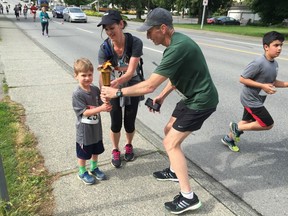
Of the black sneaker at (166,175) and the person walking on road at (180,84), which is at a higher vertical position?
the person walking on road at (180,84)

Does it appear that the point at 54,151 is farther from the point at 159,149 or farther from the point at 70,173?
the point at 159,149

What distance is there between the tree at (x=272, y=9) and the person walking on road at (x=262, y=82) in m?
23.5

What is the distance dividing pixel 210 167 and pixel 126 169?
102 cm

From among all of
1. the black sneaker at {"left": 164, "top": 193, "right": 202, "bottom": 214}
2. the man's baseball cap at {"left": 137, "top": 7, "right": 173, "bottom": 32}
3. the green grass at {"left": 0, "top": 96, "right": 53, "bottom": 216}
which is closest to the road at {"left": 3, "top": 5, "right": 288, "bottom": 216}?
the black sneaker at {"left": 164, "top": 193, "right": 202, "bottom": 214}

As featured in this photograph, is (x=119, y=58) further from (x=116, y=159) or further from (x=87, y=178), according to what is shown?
(x=87, y=178)

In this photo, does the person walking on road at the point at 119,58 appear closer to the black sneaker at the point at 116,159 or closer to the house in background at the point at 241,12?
the black sneaker at the point at 116,159

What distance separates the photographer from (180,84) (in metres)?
2.72

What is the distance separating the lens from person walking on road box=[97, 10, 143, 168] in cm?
307

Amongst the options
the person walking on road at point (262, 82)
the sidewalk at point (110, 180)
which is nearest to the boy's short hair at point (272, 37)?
the person walking on road at point (262, 82)

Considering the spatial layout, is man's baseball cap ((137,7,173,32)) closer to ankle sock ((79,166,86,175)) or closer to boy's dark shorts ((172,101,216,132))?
boy's dark shorts ((172,101,216,132))

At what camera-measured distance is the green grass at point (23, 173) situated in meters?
2.75

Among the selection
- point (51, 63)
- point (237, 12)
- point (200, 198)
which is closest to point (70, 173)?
point (200, 198)

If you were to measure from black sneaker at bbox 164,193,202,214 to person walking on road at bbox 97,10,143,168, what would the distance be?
38.4 inches

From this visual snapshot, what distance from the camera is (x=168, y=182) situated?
3.30m
